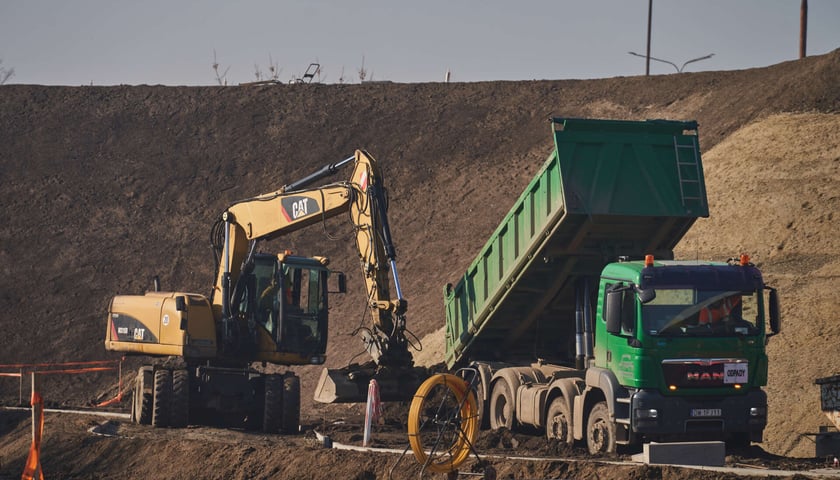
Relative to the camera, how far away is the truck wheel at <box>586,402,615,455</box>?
16594 mm

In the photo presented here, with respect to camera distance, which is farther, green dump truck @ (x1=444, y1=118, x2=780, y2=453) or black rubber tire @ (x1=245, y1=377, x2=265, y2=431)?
black rubber tire @ (x1=245, y1=377, x2=265, y2=431)

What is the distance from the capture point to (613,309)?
16.0 m

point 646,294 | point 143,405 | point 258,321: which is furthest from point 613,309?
point 143,405

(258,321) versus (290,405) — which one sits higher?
(258,321)

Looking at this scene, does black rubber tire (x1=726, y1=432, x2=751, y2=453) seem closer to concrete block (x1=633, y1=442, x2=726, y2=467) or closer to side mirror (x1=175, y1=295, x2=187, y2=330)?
concrete block (x1=633, y1=442, x2=726, y2=467)

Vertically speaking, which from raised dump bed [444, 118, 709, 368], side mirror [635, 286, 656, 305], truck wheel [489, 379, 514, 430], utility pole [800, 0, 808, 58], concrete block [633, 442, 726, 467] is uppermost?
utility pole [800, 0, 808, 58]

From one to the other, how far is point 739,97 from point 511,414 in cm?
2544

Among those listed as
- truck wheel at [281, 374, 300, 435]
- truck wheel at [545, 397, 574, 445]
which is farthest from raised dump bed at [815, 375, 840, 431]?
truck wheel at [281, 374, 300, 435]

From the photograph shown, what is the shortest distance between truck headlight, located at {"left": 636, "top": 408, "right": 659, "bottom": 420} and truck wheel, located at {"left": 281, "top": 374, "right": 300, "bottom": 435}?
8.32m

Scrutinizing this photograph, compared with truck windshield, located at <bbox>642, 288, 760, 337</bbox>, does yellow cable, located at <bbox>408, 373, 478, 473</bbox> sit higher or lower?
lower

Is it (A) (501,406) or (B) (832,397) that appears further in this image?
(A) (501,406)

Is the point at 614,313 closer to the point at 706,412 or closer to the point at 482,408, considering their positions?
the point at 706,412

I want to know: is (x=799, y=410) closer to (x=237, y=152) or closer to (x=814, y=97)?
(x=814, y=97)

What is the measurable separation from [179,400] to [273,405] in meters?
1.84
